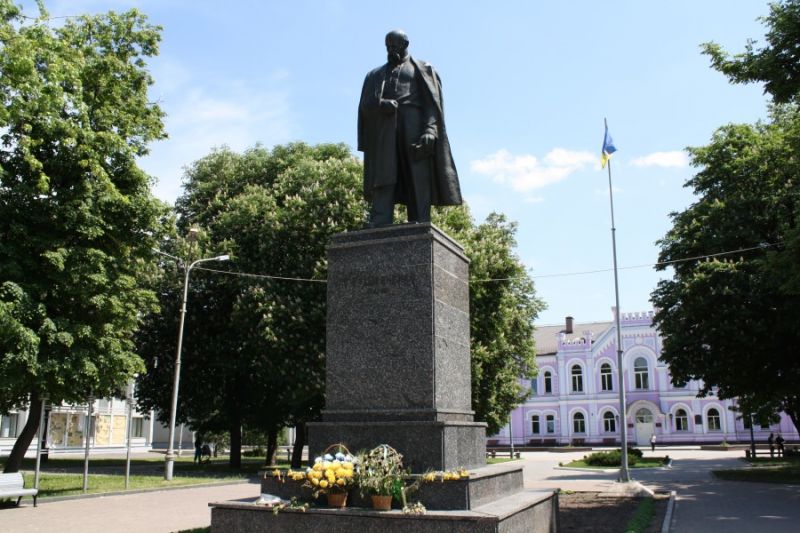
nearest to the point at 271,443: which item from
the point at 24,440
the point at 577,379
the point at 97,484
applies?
the point at 97,484

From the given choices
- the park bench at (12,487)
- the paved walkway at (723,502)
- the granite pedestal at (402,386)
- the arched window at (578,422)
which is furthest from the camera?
the arched window at (578,422)

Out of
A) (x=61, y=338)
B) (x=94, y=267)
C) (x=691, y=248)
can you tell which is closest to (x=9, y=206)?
(x=94, y=267)

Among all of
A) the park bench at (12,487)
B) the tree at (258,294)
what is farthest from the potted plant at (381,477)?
the tree at (258,294)

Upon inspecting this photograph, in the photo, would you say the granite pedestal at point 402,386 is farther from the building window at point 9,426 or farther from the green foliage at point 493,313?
the building window at point 9,426

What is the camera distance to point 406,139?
9312 millimetres

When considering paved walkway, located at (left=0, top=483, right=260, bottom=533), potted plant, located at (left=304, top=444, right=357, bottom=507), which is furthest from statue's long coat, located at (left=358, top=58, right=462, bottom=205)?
paved walkway, located at (left=0, top=483, right=260, bottom=533)

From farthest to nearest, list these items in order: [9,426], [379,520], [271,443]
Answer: [9,426] → [271,443] → [379,520]

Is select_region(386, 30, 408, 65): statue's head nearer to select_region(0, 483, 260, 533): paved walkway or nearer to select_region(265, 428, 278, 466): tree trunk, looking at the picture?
select_region(0, 483, 260, 533): paved walkway

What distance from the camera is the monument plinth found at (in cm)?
765

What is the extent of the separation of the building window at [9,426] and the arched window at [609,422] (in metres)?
44.5

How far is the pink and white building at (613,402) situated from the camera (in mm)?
56594

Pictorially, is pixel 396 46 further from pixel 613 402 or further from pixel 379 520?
pixel 613 402

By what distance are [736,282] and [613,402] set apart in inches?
1476

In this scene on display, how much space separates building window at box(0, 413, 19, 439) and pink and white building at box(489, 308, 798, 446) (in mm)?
37817
